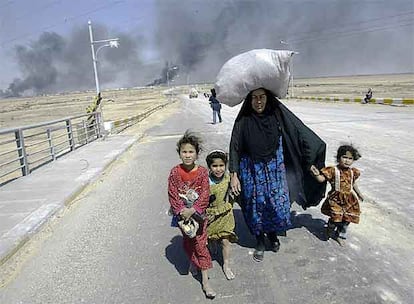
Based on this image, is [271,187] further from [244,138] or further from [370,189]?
[370,189]

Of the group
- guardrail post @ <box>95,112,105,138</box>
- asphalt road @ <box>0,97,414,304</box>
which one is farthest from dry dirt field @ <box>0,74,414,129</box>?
asphalt road @ <box>0,97,414,304</box>

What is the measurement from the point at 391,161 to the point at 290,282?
5436 millimetres

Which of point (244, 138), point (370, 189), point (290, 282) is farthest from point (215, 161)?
point (370, 189)

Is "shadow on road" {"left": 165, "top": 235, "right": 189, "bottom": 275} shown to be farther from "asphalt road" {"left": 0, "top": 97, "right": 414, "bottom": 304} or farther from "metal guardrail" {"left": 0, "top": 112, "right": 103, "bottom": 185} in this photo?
"metal guardrail" {"left": 0, "top": 112, "right": 103, "bottom": 185}

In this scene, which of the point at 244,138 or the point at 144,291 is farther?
the point at 244,138

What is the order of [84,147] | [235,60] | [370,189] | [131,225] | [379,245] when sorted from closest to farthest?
[235,60], [379,245], [131,225], [370,189], [84,147]

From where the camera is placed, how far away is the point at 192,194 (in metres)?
3.16

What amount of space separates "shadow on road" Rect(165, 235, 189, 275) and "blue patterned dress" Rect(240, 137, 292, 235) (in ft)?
2.53

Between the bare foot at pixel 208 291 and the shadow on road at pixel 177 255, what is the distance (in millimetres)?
421

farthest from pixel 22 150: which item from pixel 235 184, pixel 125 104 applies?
pixel 125 104

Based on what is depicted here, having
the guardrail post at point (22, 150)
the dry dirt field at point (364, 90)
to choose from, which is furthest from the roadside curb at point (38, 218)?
the dry dirt field at point (364, 90)

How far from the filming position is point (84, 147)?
12930 mm

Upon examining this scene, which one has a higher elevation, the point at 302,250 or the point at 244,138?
the point at 244,138

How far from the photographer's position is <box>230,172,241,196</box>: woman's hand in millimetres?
3520
